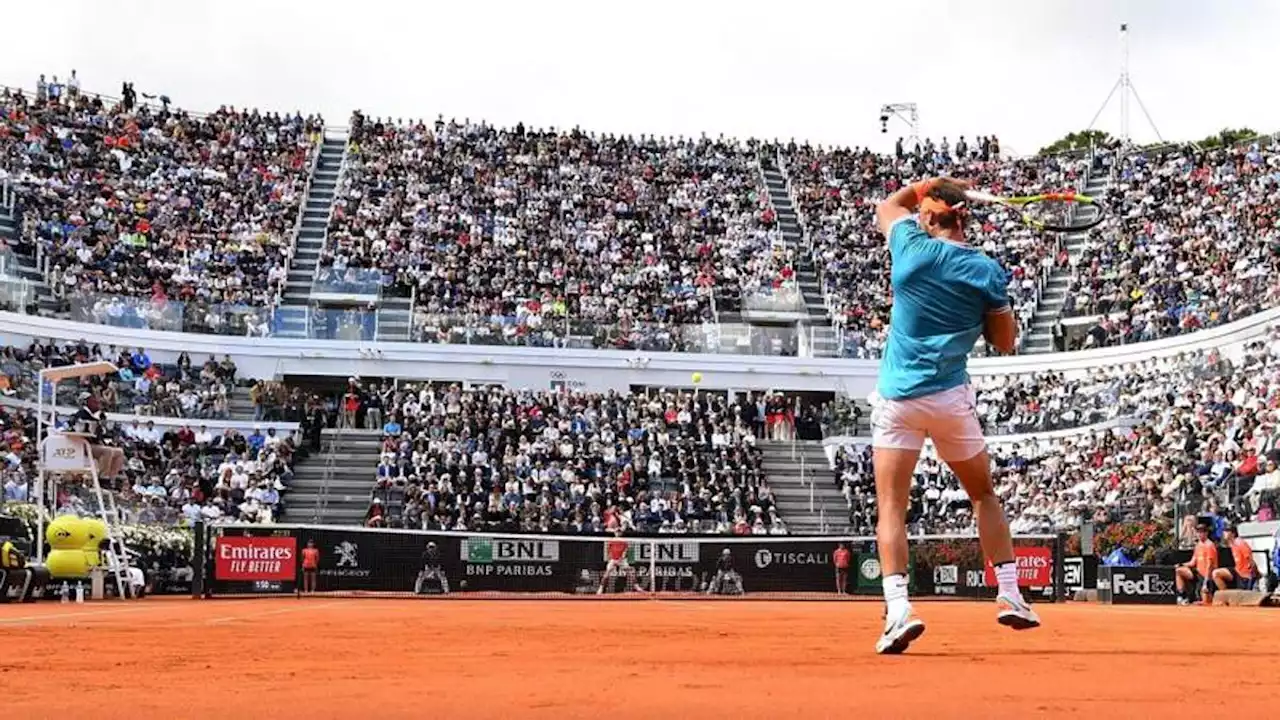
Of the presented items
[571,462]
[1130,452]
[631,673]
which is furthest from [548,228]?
[631,673]

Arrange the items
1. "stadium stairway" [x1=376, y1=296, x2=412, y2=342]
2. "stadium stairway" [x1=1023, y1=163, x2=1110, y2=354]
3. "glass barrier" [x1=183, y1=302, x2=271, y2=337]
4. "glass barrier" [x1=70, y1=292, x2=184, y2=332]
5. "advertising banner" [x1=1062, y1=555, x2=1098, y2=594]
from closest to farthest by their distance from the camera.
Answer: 1. "advertising banner" [x1=1062, y1=555, x2=1098, y2=594]
2. "glass barrier" [x1=70, y1=292, x2=184, y2=332]
3. "glass barrier" [x1=183, y1=302, x2=271, y2=337]
4. "stadium stairway" [x1=376, y1=296, x2=412, y2=342]
5. "stadium stairway" [x1=1023, y1=163, x2=1110, y2=354]

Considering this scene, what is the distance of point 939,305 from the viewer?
889 cm

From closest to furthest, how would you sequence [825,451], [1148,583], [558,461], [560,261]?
[1148,583], [558,461], [825,451], [560,261]

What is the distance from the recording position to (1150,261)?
49375 millimetres

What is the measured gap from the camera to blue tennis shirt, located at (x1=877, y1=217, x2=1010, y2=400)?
886 centimetres

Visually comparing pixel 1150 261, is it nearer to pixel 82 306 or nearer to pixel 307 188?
pixel 307 188

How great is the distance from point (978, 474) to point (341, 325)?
38.5m

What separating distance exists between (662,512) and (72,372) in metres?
18.7

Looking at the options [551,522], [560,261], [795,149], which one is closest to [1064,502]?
[551,522]

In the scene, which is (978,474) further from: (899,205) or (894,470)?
(899,205)

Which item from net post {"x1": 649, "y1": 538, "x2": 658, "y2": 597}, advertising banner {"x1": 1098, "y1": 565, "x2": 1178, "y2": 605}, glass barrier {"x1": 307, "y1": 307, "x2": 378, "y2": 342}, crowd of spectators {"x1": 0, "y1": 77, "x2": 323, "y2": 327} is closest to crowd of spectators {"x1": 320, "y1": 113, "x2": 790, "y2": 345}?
glass barrier {"x1": 307, "y1": 307, "x2": 378, "y2": 342}

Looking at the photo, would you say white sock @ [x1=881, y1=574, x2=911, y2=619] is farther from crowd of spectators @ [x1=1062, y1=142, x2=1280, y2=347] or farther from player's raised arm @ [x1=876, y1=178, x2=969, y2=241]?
crowd of spectators @ [x1=1062, y1=142, x2=1280, y2=347]

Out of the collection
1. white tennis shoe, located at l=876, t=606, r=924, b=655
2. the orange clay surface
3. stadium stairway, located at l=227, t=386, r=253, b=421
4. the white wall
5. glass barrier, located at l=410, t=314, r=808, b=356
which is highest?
glass barrier, located at l=410, t=314, r=808, b=356

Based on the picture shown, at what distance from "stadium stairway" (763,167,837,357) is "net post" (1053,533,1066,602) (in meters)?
18.4
